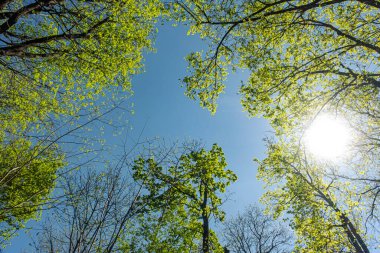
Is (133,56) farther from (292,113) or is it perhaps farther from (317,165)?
(317,165)

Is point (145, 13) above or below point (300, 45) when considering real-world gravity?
above

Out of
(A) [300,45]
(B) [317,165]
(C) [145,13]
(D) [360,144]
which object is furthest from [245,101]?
(B) [317,165]

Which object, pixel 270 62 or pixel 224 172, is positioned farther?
pixel 224 172

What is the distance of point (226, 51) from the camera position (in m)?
9.35

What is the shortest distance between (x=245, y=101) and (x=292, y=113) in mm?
1683

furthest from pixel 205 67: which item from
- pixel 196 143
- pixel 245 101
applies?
pixel 196 143

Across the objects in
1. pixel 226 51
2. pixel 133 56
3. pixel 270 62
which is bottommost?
pixel 270 62

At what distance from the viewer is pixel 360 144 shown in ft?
38.4

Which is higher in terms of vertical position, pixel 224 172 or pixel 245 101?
pixel 224 172

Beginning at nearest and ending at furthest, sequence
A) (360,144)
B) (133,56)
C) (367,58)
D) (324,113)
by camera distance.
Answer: (367,58)
(324,113)
(133,56)
(360,144)

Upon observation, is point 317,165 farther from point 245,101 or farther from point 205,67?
point 205,67

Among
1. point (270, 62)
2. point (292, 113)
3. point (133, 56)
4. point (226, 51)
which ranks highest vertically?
point (133, 56)

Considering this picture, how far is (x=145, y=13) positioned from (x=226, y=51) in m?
3.30

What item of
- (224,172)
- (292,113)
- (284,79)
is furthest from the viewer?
(224,172)
